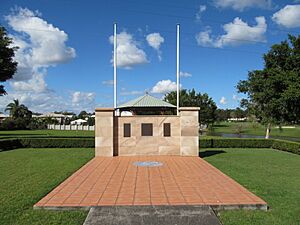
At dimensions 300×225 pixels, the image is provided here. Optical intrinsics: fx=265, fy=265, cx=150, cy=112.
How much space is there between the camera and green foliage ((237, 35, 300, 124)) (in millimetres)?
18719

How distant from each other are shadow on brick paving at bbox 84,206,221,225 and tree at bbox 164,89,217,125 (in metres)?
37.7

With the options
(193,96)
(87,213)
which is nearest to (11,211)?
(87,213)

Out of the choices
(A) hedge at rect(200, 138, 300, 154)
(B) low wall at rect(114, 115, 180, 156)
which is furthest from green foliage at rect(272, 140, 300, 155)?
(B) low wall at rect(114, 115, 180, 156)

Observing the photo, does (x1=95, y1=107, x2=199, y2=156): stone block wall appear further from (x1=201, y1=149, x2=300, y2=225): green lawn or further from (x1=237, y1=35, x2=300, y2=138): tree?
(x1=237, y1=35, x2=300, y2=138): tree

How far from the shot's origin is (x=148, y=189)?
662 cm

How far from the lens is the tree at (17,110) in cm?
6854

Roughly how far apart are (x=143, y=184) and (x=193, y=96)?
38939 millimetres

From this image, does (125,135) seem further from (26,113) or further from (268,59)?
(26,113)

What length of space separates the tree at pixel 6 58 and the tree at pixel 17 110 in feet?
144

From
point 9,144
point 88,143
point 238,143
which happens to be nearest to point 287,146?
point 238,143

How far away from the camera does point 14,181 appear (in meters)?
7.62

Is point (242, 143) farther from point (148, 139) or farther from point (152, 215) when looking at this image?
point (152, 215)

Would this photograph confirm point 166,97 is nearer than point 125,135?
No

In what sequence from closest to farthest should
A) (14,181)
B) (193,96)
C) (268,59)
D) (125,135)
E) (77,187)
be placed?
1. (77,187)
2. (14,181)
3. (125,135)
4. (268,59)
5. (193,96)
